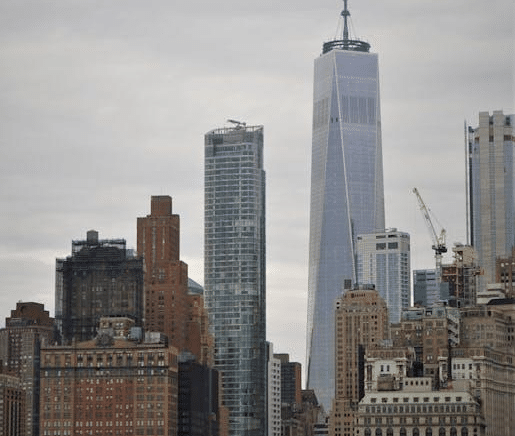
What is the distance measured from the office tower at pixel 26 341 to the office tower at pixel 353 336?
1349 centimetres

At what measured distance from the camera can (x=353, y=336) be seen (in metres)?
95.5

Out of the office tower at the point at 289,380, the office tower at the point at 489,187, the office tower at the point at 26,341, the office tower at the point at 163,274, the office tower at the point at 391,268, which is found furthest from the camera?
the office tower at the point at 391,268

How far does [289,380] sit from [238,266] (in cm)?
658

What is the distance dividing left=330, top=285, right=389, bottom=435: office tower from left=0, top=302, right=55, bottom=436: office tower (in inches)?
531

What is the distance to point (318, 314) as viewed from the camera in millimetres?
138375

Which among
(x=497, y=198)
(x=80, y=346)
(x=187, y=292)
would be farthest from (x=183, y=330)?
(x=497, y=198)

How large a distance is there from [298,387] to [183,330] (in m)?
15.4

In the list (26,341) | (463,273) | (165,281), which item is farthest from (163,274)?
(463,273)

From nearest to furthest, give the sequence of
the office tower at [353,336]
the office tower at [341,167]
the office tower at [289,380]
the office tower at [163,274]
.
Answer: the office tower at [353,336]
the office tower at [163,274]
the office tower at [289,380]
the office tower at [341,167]

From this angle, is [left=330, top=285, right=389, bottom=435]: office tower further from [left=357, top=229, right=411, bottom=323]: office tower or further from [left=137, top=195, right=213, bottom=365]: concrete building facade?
[left=357, top=229, right=411, bottom=323]: office tower

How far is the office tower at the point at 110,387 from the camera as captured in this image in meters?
81.8

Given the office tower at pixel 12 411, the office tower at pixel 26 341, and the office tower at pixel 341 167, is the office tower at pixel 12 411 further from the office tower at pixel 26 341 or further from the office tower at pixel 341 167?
the office tower at pixel 341 167

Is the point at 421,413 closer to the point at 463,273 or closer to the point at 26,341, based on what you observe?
the point at 463,273

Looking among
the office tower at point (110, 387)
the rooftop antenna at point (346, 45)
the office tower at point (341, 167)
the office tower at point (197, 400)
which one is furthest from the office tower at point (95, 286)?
the rooftop antenna at point (346, 45)
